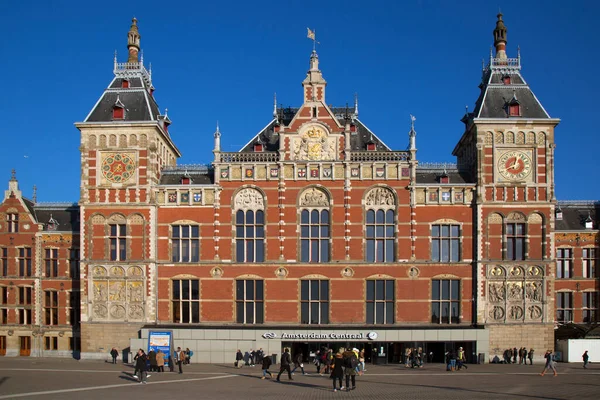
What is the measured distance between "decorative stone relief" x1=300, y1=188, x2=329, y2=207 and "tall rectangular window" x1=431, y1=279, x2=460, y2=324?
943cm

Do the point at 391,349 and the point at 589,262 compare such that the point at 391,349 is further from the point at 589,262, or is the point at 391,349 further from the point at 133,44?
the point at 133,44

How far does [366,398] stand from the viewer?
30.0 m

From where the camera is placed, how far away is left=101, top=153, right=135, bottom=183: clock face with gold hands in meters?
51.8

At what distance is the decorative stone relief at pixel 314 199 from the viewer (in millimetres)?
51938

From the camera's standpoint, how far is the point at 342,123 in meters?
55.6

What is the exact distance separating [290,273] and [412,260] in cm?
853

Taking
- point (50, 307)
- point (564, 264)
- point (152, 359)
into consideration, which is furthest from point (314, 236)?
point (50, 307)

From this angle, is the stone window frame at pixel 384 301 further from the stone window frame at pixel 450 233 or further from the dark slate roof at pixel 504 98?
the dark slate roof at pixel 504 98

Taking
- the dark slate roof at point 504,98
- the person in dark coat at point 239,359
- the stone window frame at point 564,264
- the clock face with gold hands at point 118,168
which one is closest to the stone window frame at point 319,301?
the person in dark coat at point 239,359

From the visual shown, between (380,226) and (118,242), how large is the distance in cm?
1838

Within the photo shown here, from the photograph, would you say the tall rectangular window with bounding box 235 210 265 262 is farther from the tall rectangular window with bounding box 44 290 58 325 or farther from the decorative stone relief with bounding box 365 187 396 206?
the tall rectangular window with bounding box 44 290 58 325

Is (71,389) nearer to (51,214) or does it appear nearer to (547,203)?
(51,214)

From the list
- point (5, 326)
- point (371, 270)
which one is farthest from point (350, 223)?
point (5, 326)

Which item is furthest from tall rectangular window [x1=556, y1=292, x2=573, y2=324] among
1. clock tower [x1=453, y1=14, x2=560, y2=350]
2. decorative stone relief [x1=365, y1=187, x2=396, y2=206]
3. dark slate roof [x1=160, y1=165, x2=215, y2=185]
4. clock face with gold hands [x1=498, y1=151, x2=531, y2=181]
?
dark slate roof [x1=160, y1=165, x2=215, y2=185]
